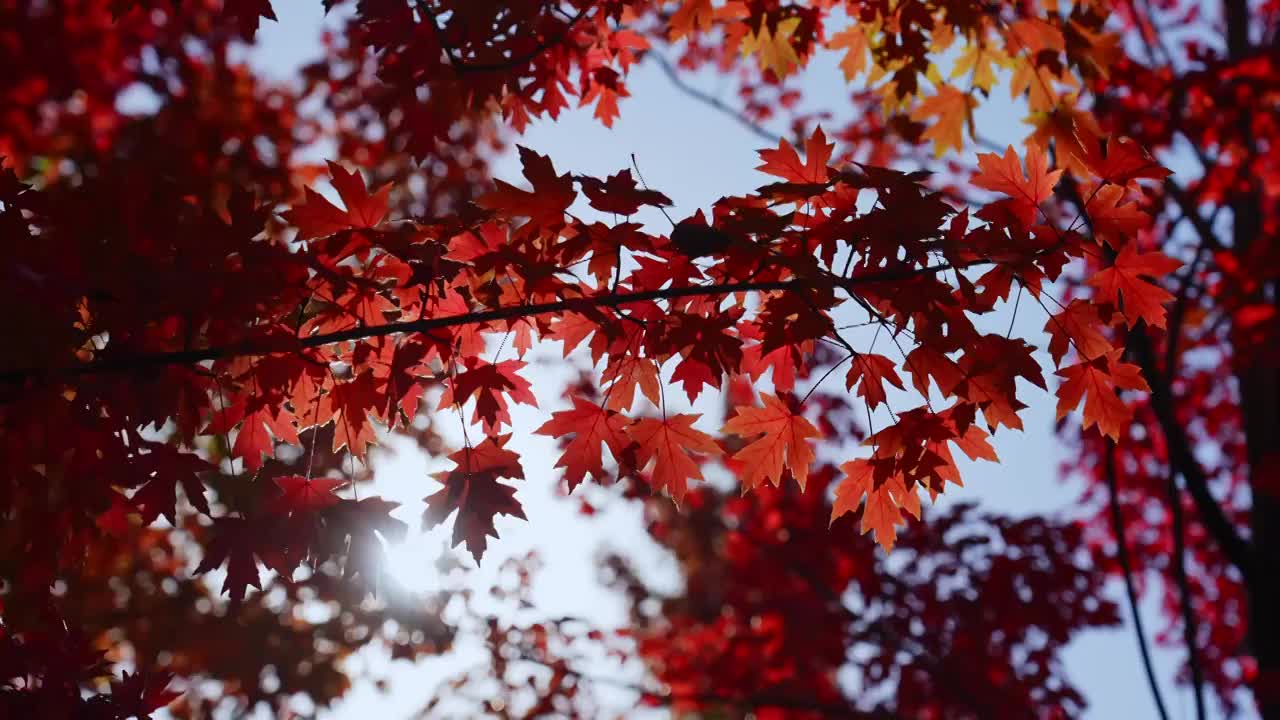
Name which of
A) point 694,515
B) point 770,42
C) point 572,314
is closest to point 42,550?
point 572,314

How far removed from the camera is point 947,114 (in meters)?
5.14

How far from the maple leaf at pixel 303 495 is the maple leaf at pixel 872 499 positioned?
155 cm

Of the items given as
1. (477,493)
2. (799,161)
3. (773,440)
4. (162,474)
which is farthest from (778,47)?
(162,474)

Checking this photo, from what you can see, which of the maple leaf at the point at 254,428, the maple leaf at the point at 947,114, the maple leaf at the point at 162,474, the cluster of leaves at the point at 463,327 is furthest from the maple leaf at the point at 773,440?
the maple leaf at the point at 947,114

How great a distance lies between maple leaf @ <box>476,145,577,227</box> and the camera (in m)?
2.46

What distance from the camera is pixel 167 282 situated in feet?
8.09

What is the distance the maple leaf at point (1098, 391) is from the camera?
2.91 metres

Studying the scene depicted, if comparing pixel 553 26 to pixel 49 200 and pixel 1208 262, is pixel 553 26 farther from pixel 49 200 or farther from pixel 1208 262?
pixel 1208 262

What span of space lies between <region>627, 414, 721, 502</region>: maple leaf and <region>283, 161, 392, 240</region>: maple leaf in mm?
994

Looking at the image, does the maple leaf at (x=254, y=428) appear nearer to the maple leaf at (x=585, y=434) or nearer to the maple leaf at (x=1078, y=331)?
the maple leaf at (x=585, y=434)

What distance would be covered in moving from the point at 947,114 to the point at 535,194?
3409mm

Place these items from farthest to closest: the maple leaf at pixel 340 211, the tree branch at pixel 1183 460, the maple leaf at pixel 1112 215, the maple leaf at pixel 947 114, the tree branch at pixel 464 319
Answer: the tree branch at pixel 1183 460 → the maple leaf at pixel 947 114 → the maple leaf at pixel 1112 215 → the maple leaf at pixel 340 211 → the tree branch at pixel 464 319

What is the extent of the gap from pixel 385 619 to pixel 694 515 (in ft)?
37.9

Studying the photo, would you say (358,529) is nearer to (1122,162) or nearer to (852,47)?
(1122,162)
